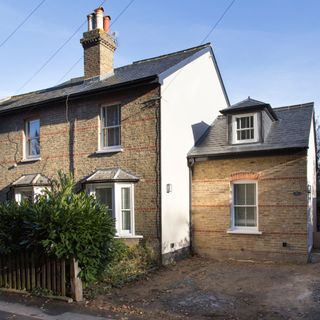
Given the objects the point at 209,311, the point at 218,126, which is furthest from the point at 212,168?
the point at 209,311

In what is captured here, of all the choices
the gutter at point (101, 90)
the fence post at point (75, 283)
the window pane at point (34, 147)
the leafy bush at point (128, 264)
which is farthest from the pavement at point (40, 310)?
the window pane at point (34, 147)

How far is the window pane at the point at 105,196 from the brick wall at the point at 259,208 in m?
3.17

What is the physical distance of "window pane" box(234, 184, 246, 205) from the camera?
13.8 metres

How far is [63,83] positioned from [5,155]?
14.8ft

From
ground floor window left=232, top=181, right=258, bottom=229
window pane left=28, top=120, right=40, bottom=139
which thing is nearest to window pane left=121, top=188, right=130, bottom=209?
ground floor window left=232, top=181, right=258, bottom=229

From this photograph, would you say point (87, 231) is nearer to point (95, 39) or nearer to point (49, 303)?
point (49, 303)

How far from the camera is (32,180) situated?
1535 centimetres

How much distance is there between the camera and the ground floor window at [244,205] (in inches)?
534

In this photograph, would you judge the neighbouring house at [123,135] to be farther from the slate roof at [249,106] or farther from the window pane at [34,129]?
the slate roof at [249,106]

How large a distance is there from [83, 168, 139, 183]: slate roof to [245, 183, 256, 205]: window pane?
13.1 ft

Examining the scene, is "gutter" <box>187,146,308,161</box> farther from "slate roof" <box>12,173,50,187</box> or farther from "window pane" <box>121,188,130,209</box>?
"slate roof" <box>12,173,50,187</box>

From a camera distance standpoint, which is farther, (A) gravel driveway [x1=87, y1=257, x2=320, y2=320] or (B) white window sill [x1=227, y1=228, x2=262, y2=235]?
(B) white window sill [x1=227, y1=228, x2=262, y2=235]

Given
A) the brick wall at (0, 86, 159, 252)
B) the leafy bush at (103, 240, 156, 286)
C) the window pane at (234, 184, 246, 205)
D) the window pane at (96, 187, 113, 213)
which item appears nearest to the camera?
the leafy bush at (103, 240, 156, 286)

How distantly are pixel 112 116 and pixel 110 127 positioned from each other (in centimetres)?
44
